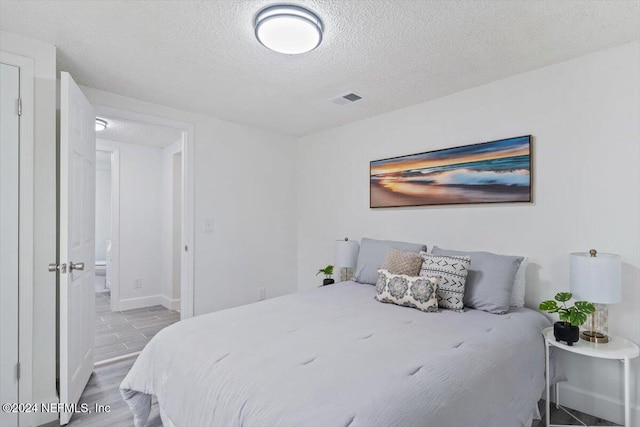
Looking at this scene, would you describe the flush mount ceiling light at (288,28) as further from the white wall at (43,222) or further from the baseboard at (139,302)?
the baseboard at (139,302)

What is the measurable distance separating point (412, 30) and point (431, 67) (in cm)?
51

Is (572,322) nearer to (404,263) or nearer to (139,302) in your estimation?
(404,263)

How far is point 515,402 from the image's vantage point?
1.54m

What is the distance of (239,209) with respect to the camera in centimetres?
360

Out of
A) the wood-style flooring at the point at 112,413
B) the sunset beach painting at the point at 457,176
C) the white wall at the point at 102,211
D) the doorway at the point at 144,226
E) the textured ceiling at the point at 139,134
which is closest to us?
the wood-style flooring at the point at 112,413

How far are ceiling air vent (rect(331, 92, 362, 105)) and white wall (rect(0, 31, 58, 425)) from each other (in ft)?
6.47

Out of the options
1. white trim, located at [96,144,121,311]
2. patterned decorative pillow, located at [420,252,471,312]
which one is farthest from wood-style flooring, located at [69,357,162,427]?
patterned decorative pillow, located at [420,252,471,312]

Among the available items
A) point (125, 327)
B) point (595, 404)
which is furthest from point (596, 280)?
point (125, 327)

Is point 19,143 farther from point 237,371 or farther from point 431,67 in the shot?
point 431,67

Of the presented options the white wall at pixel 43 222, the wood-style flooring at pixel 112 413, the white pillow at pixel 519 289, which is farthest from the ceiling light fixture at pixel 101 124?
the white pillow at pixel 519 289

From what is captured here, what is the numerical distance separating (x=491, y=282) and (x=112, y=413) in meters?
2.59

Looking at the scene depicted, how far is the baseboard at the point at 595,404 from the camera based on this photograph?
1.95 meters

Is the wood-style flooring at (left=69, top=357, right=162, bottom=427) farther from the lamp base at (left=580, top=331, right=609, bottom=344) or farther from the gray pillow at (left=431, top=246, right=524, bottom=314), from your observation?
the lamp base at (left=580, top=331, right=609, bottom=344)

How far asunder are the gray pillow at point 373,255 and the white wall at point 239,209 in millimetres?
1296
